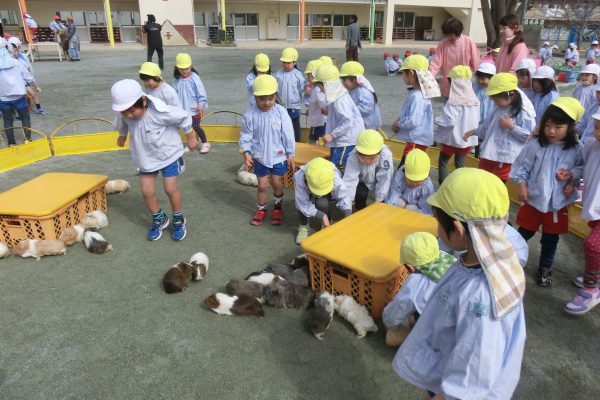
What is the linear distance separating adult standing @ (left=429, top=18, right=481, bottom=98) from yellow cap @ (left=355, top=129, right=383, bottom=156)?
2.24 meters

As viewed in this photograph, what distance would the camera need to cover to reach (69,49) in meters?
21.2

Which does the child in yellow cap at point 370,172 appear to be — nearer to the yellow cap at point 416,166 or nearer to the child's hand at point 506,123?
the yellow cap at point 416,166

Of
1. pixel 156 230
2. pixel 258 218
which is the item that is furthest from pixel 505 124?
pixel 156 230

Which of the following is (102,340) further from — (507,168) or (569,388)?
(507,168)

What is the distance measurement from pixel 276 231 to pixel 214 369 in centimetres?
231

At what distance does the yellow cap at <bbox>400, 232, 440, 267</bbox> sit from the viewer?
3.15 metres

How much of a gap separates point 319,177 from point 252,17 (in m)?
33.6

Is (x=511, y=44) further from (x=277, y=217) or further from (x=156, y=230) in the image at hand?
(x=156, y=230)

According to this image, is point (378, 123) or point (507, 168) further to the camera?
point (378, 123)

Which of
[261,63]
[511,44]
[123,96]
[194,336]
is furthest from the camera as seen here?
[261,63]

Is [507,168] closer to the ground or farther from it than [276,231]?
farther from it

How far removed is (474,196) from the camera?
5.39 feet

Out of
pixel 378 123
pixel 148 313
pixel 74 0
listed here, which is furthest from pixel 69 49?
pixel 148 313

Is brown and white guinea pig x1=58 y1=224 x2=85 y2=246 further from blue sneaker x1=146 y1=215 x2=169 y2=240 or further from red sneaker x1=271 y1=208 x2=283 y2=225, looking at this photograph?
red sneaker x1=271 y1=208 x2=283 y2=225
